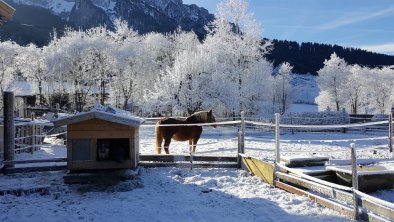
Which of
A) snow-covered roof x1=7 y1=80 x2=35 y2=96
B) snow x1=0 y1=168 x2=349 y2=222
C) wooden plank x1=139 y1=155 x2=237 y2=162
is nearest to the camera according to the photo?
snow x1=0 y1=168 x2=349 y2=222

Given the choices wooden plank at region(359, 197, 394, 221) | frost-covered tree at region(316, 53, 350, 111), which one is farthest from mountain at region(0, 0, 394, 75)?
wooden plank at region(359, 197, 394, 221)

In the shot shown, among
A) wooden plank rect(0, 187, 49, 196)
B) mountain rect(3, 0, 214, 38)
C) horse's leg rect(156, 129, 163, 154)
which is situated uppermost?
mountain rect(3, 0, 214, 38)

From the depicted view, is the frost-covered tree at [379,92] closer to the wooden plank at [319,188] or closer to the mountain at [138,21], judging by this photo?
the mountain at [138,21]

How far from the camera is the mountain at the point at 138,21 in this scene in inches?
3999

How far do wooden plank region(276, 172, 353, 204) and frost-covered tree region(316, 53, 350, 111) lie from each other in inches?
1771

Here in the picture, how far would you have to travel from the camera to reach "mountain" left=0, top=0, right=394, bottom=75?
101562 mm

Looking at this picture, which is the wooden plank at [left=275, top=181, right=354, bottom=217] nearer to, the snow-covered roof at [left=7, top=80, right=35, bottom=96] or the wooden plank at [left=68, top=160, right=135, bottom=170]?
the wooden plank at [left=68, top=160, right=135, bottom=170]

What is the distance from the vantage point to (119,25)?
138 ft

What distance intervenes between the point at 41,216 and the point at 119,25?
38591 millimetres

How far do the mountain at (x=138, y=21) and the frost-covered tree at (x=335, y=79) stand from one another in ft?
123

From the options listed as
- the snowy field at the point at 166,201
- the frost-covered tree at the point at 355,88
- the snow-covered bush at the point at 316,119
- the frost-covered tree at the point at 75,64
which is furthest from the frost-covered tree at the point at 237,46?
the frost-covered tree at the point at 355,88

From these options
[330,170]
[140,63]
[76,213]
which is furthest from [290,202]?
[140,63]

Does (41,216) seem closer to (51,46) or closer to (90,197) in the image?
(90,197)

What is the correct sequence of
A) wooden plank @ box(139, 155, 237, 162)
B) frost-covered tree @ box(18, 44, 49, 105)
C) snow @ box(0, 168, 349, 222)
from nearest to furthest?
snow @ box(0, 168, 349, 222)
wooden plank @ box(139, 155, 237, 162)
frost-covered tree @ box(18, 44, 49, 105)
